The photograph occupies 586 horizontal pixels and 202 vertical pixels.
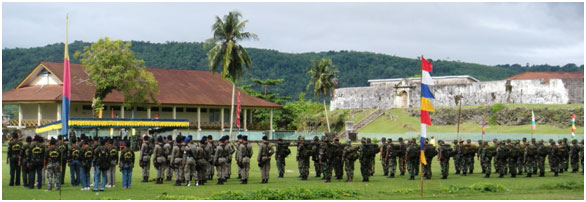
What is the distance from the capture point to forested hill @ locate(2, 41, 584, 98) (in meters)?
119

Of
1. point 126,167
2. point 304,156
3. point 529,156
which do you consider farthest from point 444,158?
point 126,167

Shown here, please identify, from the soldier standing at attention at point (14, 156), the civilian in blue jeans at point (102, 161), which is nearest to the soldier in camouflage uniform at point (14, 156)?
the soldier standing at attention at point (14, 156)

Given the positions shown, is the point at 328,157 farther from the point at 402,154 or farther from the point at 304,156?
the point at 402,154

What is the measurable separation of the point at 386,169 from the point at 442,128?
1530 inches

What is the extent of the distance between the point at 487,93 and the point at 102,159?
180 feet

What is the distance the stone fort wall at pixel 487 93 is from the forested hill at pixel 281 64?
3759 centimetres

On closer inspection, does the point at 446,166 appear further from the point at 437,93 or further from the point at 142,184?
the point at 437,93

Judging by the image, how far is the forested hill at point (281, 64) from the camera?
4668 inches

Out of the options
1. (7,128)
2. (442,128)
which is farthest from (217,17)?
(442,128)

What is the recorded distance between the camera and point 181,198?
50.5 feet

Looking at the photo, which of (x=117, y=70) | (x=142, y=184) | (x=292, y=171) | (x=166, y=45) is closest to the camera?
(x=142, y=184)

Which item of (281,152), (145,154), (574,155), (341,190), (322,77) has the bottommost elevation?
(341,190)

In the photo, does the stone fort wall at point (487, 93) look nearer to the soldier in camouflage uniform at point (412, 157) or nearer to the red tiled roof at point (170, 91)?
the red tiled roof at point (170, 91)

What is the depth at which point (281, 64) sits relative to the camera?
6201 inches
